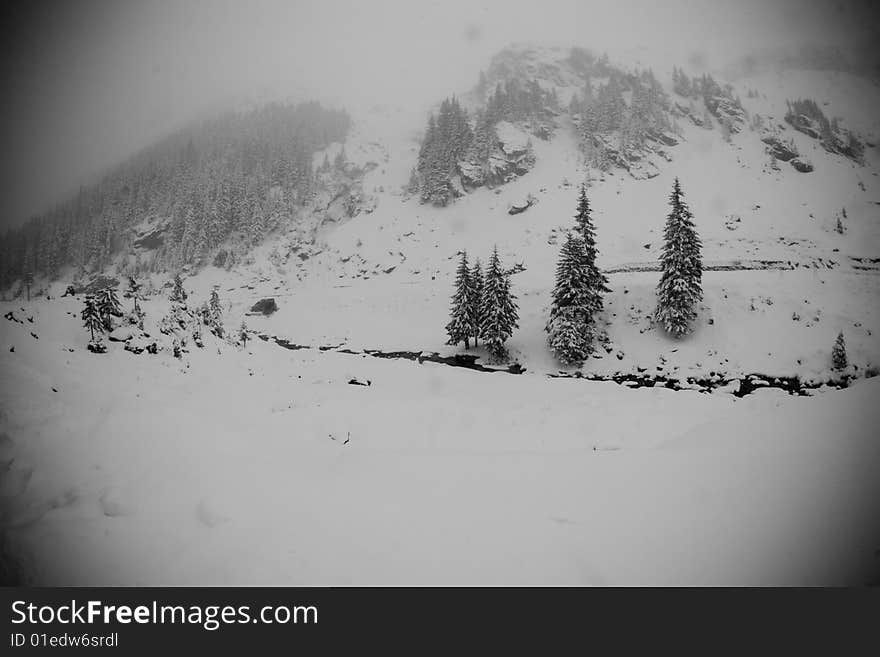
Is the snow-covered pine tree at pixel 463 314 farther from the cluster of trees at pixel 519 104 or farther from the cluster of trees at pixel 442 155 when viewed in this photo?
the cluster of trees at pixel 519 104

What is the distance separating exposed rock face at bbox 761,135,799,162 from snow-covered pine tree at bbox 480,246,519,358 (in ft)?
216

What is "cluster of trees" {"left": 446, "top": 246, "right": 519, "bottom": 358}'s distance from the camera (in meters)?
29.4

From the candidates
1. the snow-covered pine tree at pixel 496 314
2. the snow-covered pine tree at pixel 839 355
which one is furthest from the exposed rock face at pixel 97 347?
the snow-covered pine tree at pixel 839 355

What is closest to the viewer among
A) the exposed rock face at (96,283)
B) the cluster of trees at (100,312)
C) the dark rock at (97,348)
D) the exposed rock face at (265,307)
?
the dark rock at (97,348)

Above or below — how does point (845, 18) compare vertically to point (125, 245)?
below

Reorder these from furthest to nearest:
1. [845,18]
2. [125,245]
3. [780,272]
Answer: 1. [125,245]
2. [780,272]
3. [845,18]

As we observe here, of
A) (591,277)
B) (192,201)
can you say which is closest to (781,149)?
(591,277)

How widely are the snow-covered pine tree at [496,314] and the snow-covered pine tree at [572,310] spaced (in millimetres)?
3382

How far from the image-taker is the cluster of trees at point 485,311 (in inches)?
1157

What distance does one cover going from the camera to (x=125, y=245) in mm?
82438

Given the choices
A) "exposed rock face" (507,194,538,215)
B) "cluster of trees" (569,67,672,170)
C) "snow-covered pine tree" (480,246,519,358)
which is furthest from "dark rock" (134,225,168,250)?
"cluster of trees" (569,67,672,170)
